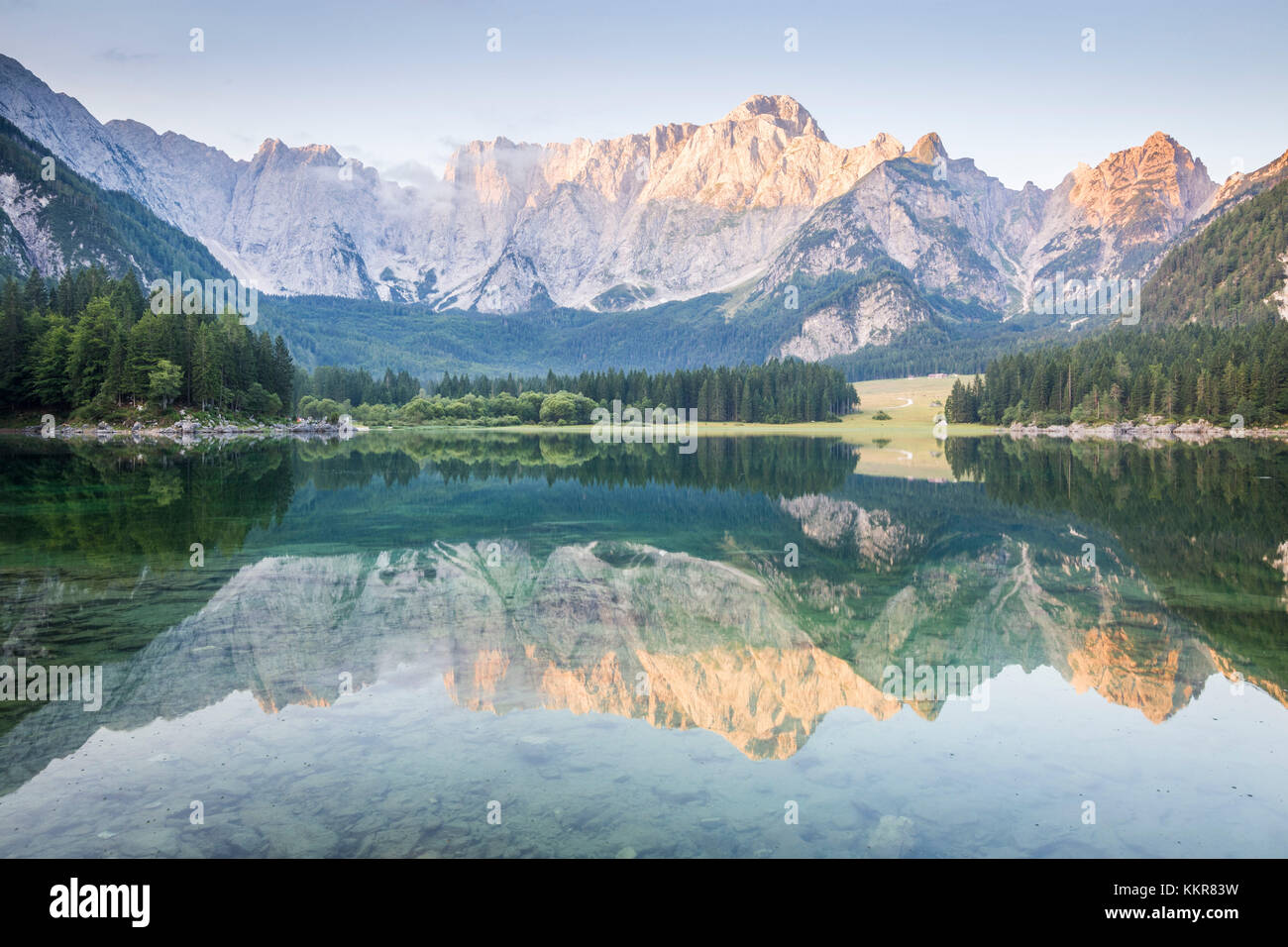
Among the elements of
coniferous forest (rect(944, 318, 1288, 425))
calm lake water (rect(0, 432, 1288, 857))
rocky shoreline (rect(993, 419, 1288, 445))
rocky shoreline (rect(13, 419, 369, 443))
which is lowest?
calm lake water (rect(0, 432, 1288, 857))

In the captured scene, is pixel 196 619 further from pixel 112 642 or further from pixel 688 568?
pixel 688 568

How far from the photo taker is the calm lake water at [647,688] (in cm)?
1055

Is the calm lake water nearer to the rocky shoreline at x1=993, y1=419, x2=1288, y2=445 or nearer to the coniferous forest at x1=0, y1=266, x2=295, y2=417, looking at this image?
the coniferous forest at x1=0, y1=266, x2=295, y2=417

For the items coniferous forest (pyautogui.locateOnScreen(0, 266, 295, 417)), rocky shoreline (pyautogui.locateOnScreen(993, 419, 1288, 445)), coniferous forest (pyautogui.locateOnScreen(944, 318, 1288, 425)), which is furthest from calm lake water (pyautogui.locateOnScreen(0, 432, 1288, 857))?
coniferous forest (pyautogui.locateOnScreen(944, 318, 1288, 425))

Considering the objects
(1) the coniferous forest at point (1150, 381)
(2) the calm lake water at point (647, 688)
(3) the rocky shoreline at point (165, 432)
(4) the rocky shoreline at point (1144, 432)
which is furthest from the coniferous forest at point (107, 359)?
(1) the coniferous forest at point (1150, 381)

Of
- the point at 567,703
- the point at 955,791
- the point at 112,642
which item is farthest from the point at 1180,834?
the point at 112,642

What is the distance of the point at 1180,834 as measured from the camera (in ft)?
33.9

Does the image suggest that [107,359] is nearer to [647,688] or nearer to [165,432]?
[165,432]

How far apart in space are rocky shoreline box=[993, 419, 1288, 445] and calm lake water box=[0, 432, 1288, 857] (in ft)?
369

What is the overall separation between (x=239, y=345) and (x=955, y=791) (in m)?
149

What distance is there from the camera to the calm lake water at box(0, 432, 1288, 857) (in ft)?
34.6

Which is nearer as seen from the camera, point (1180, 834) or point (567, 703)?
point (1180, 834)

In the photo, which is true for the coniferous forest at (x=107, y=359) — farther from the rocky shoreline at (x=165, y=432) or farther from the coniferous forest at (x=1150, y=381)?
the coniferous forest at (x=1150, y=381)

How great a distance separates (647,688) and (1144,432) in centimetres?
16378
